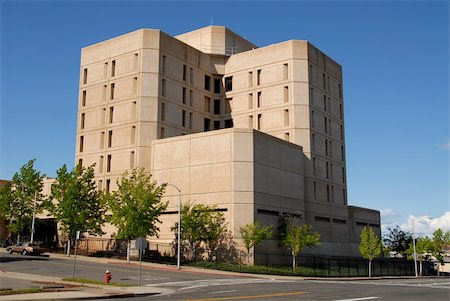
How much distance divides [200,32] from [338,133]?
27.9 metres

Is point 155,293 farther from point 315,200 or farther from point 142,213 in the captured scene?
point 315,200

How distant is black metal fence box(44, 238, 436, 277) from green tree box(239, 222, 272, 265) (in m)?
2.34

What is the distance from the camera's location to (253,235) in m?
54.1

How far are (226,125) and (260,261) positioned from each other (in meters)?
26.4

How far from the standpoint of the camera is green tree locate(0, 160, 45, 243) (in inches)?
2771

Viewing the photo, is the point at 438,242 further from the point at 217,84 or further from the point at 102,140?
the point at 102,140

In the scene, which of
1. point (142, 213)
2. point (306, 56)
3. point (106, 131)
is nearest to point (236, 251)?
point (142, 213)

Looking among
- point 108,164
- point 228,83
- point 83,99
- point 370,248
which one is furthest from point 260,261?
point 83,99

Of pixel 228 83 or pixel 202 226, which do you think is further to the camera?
pixel 228 83

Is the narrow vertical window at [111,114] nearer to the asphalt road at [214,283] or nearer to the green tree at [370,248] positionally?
the asphalt road at [214,283]

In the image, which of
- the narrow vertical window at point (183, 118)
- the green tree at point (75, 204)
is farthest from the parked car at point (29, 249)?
the narrow vertical window at point (183, 118)

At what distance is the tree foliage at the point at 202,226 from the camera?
180 ft

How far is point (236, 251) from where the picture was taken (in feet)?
185

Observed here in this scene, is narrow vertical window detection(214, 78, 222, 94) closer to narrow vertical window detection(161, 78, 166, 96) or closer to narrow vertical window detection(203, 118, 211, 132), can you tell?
narrow vertical window detection(203, 118, 211, 132)
